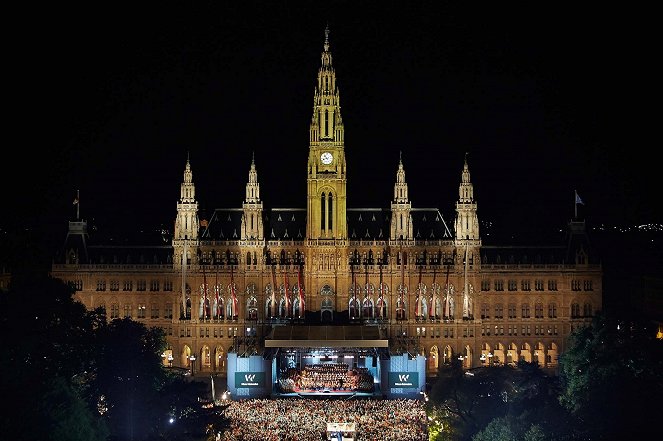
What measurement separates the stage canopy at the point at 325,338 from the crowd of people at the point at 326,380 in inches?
148

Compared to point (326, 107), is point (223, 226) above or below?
below

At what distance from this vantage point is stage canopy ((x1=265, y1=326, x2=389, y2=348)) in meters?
151

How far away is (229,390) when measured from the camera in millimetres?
143125

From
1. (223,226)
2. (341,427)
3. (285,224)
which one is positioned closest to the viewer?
(341,427)

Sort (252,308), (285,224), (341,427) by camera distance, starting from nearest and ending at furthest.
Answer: (341,427)
(252,308)
(285,224)

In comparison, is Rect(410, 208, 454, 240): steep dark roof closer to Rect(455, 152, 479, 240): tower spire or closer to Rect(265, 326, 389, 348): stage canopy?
Rect(455, 152, 479, 240): tower spire

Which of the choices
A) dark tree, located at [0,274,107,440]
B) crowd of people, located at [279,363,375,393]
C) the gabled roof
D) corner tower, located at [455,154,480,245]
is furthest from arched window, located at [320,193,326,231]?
dark tree, located at [0,274,107,440]

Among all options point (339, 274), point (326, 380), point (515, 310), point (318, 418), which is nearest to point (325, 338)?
point (326, 380)

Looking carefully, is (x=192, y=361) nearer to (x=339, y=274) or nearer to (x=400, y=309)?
(x=339, y=274)

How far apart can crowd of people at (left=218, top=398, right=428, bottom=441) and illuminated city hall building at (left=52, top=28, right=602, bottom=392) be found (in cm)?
3469

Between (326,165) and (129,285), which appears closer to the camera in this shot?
(326,165)

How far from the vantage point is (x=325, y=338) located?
15312 centimetres

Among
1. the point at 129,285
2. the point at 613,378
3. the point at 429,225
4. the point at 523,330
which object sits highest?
the point at 429,225

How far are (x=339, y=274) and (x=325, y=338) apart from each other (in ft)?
69.6
